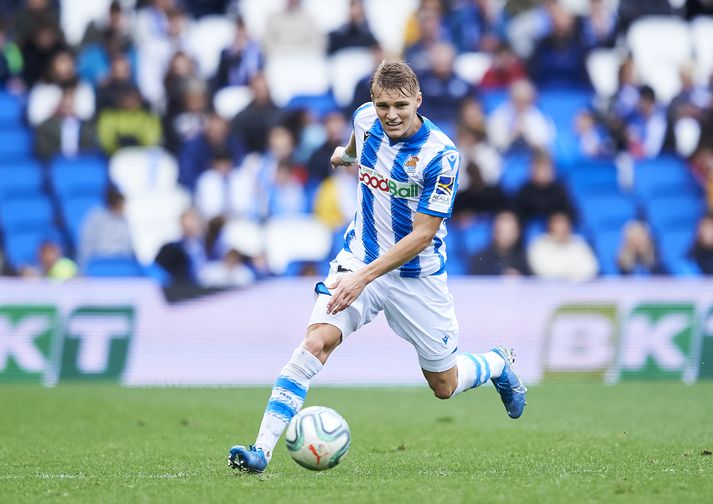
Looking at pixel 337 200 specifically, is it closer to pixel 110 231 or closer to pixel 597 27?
pixel 110 231

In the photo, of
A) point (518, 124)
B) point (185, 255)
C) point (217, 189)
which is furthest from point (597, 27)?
point (185, 255)

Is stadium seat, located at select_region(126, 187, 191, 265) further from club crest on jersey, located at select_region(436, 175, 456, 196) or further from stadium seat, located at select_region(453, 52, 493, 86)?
club crest on jersey, located at select_region(436, 175, 456, 196)

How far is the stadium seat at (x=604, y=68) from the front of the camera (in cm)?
2052

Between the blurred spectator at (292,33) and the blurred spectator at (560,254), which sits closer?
the blurred spectator at (560,254)

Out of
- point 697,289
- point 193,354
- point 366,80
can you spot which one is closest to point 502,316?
point 697,289

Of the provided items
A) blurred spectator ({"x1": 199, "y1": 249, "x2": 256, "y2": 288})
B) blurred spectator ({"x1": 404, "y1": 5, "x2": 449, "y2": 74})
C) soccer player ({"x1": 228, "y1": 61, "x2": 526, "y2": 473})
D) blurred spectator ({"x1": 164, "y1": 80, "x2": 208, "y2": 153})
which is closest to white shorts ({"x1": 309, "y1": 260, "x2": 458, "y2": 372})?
soccer player ({"x1": 228, "y1": 61, "x2": 526, "y2": 473})

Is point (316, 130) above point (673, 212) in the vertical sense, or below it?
above

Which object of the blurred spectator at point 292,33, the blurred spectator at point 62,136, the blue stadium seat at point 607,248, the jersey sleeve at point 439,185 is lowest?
the blue stadium seat at point 607,248

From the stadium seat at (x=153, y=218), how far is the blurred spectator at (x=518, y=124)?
15.8 ft

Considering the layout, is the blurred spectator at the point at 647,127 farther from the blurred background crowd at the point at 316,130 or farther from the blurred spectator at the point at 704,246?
the blurred spectator at the point at 704,246

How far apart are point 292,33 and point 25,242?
5560 mm

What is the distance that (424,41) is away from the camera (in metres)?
19.4

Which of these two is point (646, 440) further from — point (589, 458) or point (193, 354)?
point (193, 354)

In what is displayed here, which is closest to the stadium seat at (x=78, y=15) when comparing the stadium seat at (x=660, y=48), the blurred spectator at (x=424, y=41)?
the blurred spectator at (x=424, y=41)
